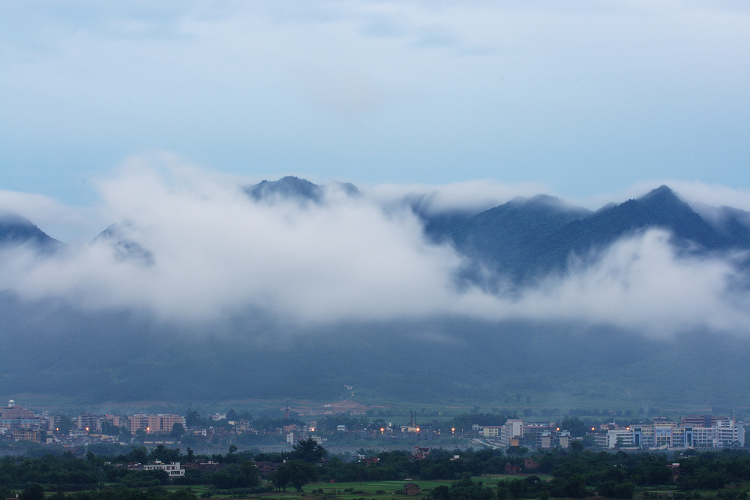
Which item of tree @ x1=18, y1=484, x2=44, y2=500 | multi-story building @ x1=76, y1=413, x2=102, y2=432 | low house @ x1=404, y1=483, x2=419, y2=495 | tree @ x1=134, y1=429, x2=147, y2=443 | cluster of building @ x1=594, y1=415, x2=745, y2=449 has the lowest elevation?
tree @ x1=18, y1=484, x2=44, y2=500

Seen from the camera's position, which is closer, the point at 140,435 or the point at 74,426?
the point at 140,435

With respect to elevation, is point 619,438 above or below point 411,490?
above

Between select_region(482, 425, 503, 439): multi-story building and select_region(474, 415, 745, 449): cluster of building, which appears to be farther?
select_region(482, 425, 503, 439): multi-story building

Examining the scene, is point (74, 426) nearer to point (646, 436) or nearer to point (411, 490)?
point (646, 436)

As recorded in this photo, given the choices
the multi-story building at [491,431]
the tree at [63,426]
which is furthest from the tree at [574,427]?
the tree at [63,426]

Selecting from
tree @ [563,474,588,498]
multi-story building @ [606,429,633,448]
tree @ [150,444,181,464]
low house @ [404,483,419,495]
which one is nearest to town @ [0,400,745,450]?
multi-story building @ [606,429,633,448]

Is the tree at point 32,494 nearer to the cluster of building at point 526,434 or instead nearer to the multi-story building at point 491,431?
the cluster of building at point 526,434

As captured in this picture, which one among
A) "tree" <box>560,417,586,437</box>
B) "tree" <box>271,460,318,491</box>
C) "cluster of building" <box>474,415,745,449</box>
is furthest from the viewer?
"tree" <box>560,417,586,437</box>

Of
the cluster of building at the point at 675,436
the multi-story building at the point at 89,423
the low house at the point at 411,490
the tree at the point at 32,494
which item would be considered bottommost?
the tree at the point at 32,494

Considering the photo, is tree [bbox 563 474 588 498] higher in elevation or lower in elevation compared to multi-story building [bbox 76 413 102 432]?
lower

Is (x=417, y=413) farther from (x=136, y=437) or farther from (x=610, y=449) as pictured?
(x=610, y=449)

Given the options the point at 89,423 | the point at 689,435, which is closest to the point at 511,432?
the point at 689,435

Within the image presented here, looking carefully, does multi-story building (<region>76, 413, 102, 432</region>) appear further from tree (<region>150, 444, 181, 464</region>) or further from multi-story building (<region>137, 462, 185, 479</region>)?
multi-story building (<region>137, 462, 185, 479</region>)

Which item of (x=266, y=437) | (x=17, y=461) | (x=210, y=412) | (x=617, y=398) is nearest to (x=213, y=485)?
(x=17, y=461)
